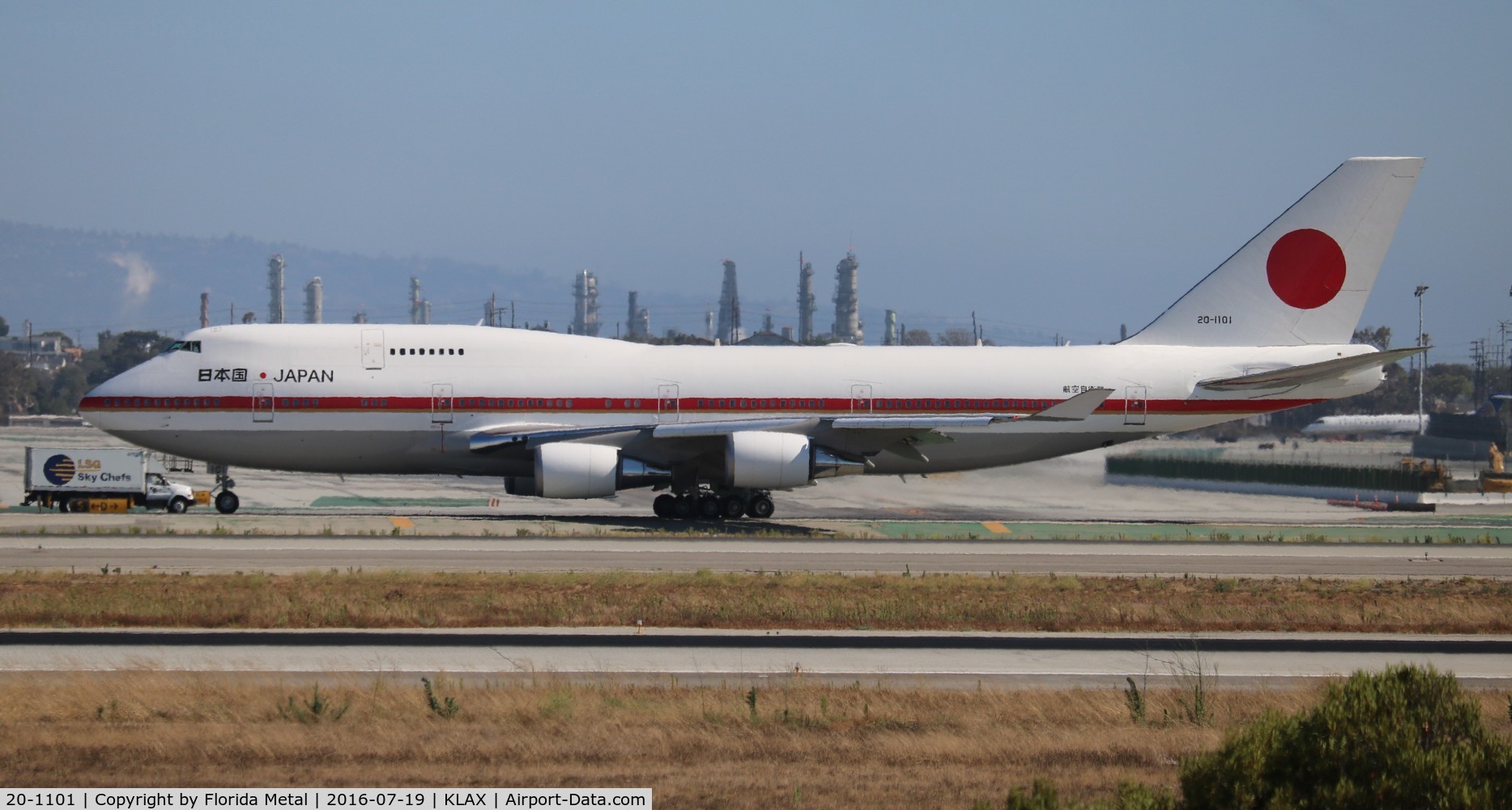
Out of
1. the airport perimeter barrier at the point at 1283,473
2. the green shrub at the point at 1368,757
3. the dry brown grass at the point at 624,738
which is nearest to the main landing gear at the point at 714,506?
the airport perimeter barrier at the point at 1283,473

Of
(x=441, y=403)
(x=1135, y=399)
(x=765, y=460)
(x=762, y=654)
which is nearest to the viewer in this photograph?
(x=762, y=654)

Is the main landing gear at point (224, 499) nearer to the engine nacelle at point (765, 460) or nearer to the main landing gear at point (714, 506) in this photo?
the main landing gear at point (714, 506)

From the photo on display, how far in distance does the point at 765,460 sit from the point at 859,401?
3.71 meters

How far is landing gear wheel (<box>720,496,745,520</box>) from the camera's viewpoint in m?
37.0

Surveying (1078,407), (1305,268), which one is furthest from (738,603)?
(1305,268)

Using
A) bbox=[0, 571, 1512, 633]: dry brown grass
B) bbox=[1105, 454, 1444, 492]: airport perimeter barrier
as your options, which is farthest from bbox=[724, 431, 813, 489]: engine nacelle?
bbox=[1105, 454, 1444, 492]: airport perimeter barrier

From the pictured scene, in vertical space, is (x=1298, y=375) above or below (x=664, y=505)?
above

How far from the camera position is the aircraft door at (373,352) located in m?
36.3

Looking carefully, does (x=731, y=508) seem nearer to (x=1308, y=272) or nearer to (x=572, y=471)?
(x=572, y=471)

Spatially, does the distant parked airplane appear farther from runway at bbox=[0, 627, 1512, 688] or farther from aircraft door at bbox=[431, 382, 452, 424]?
runway at bbox=[0, 627, 1512, 688]

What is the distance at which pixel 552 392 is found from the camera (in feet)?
119

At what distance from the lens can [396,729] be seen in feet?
43.2

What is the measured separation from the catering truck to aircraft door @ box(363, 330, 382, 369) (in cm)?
928

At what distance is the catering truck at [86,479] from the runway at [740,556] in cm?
1166
